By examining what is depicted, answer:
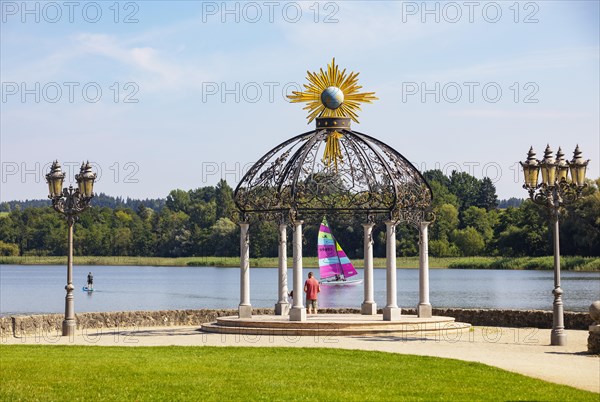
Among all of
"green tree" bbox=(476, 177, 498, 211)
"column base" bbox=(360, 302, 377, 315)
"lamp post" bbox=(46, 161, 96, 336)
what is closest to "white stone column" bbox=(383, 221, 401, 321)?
"column base" bbox=(360, 302, 377, 315)

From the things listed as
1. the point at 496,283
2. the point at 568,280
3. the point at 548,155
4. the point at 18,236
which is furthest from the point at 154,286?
the point at 548,155

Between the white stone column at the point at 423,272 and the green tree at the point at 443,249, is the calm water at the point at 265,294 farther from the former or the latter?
the white stone column at the point at 423,272

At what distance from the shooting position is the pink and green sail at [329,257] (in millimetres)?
50594

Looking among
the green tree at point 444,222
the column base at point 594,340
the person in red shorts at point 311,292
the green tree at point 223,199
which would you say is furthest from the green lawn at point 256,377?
the green tree at point 223,199

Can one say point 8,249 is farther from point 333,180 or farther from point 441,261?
point 333,180

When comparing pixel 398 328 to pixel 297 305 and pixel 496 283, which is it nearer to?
pixel 297 305

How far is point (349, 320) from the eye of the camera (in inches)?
1103

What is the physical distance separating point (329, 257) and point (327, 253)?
0.70m

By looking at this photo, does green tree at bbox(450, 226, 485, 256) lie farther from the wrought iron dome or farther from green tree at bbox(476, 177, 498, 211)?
the wrought iron dome

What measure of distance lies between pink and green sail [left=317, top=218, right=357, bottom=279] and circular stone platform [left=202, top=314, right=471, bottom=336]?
20.0 m

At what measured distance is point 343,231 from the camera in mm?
75438

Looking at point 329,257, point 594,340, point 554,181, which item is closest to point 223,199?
point 329,257

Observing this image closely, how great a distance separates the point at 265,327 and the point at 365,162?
201 inches

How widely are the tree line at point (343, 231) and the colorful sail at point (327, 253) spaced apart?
10415 millimetres
